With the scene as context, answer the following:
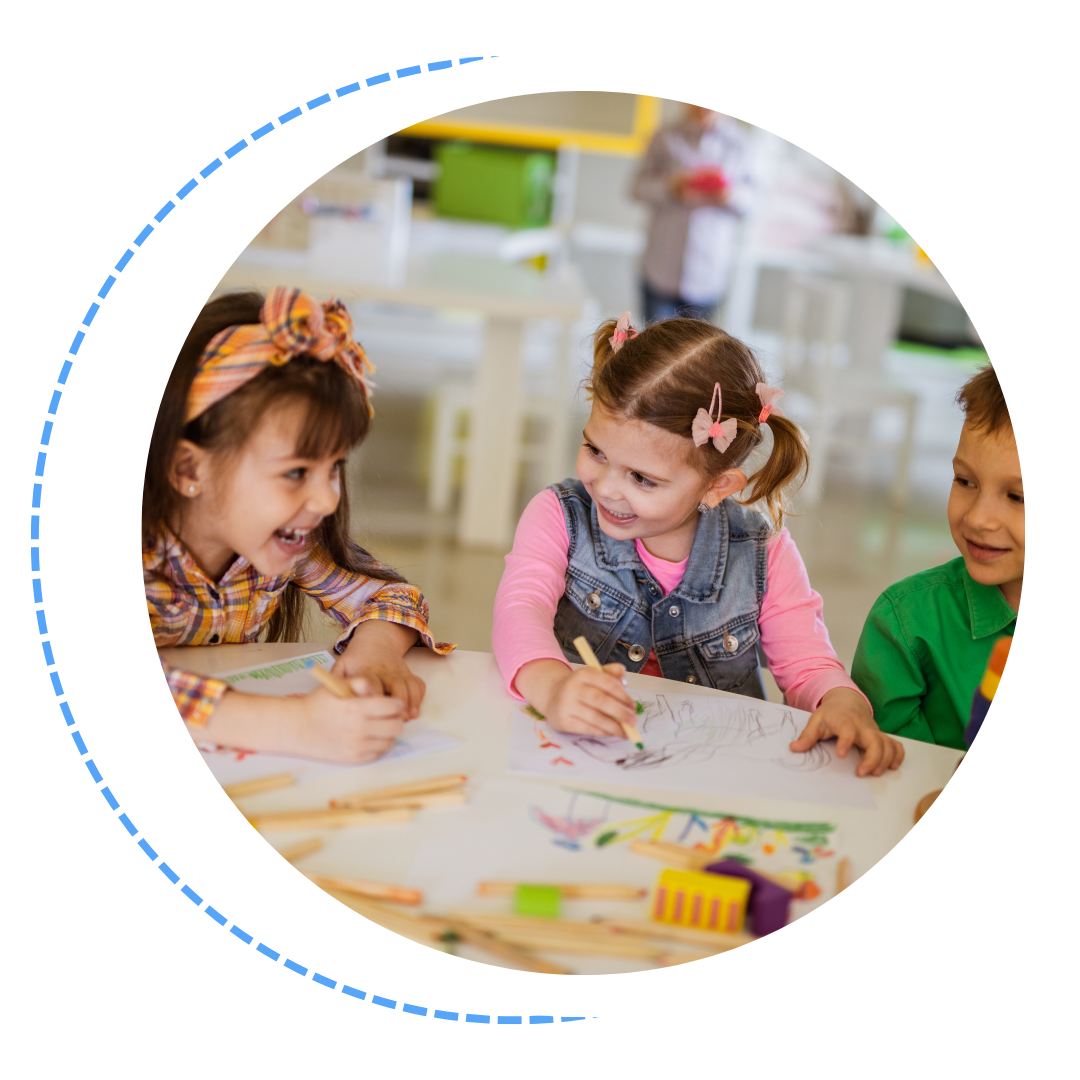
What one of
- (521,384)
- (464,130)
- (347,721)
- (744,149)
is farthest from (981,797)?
(464,130)

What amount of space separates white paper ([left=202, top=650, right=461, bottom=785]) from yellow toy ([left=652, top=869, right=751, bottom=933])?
8.6 inches

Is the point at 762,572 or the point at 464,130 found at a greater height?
the point at 464,130

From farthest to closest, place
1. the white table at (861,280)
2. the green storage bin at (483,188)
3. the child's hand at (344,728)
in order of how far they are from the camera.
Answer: the green storage bin at (483,188) < the white table at (861,280) < the child's hand at (344,728)

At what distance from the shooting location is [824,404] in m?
3.46

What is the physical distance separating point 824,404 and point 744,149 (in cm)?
144

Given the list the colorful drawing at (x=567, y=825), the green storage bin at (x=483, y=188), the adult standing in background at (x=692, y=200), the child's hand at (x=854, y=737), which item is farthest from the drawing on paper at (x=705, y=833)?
the green storage bin at (x=483, y=188)

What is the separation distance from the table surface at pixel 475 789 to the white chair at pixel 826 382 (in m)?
2.41

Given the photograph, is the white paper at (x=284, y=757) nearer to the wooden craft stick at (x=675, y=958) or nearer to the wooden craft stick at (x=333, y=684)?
the wooden craft stick at (x=333, y=684)

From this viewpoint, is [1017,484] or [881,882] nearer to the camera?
[881,882]

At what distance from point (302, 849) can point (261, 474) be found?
0.30m

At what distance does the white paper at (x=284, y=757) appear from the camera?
34.7 inches

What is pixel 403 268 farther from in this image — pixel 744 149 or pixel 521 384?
pixel 744 149

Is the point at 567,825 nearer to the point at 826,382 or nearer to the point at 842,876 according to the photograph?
the point at 842,876

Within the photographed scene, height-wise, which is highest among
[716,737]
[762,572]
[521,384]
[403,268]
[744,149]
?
[744,149]
